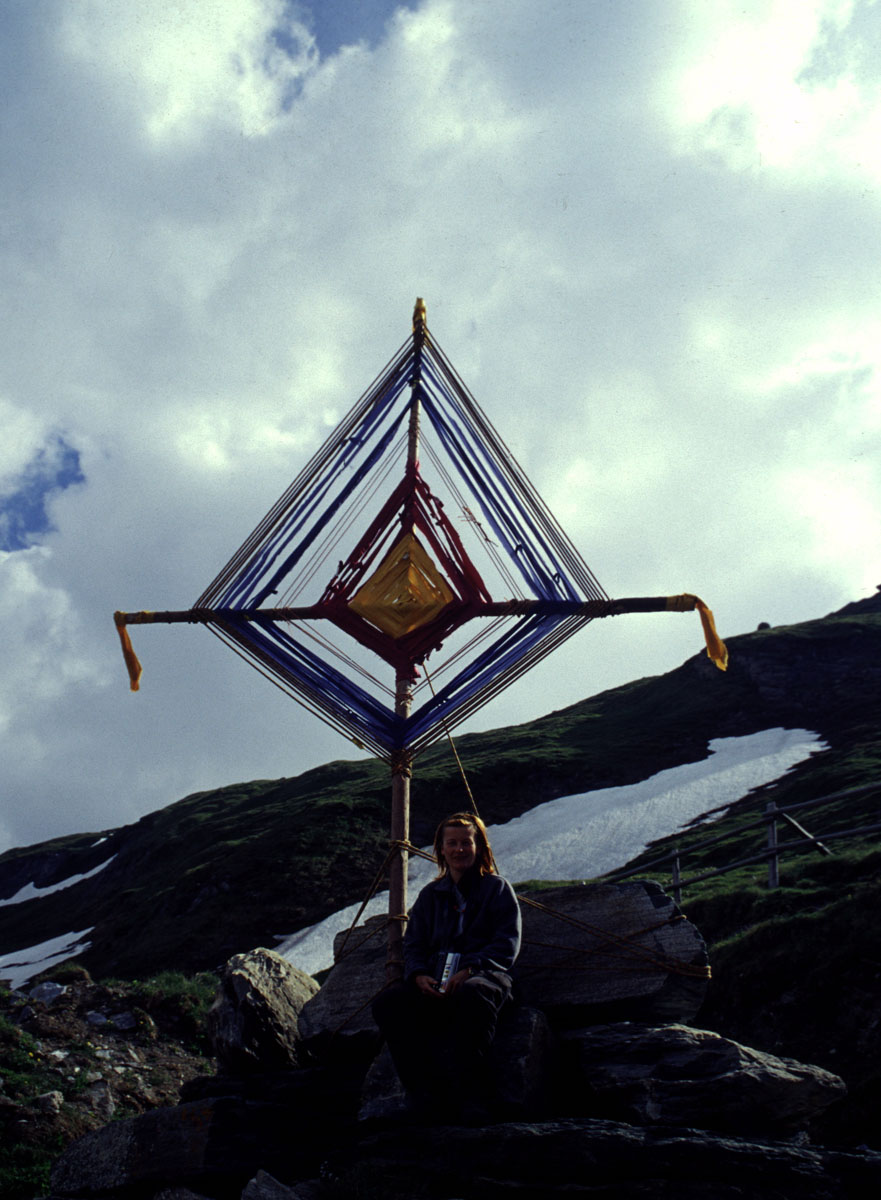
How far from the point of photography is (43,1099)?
36.8 feet

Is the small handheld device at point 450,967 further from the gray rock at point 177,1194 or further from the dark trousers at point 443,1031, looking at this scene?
the gray rock at point 177,1194

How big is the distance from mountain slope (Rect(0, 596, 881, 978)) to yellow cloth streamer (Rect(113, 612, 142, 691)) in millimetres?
23033

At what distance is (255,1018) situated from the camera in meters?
9.95

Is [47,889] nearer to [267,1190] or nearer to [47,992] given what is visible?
[47,992]

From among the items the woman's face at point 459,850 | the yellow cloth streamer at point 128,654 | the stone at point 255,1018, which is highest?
the yellow cloth streamer at point 128,654

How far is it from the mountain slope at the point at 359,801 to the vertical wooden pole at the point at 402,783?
80.7 ft

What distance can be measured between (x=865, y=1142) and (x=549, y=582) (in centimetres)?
654

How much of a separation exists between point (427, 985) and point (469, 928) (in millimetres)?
707

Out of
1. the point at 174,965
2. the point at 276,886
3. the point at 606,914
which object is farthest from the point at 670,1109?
the point at 276,886

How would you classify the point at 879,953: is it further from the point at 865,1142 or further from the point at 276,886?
the point at 276,886

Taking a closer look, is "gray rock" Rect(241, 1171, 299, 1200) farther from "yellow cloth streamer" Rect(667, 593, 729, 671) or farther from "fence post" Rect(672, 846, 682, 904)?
"fence post" Rect(672, 846, 682, 904)

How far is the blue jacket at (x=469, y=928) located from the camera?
291 inches

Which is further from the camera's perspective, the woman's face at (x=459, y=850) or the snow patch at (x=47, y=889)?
the snow patch at (x=47, y=889)

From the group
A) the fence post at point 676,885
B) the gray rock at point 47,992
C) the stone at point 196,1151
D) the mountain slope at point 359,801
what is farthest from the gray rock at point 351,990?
the mountain slope at point 359,801
